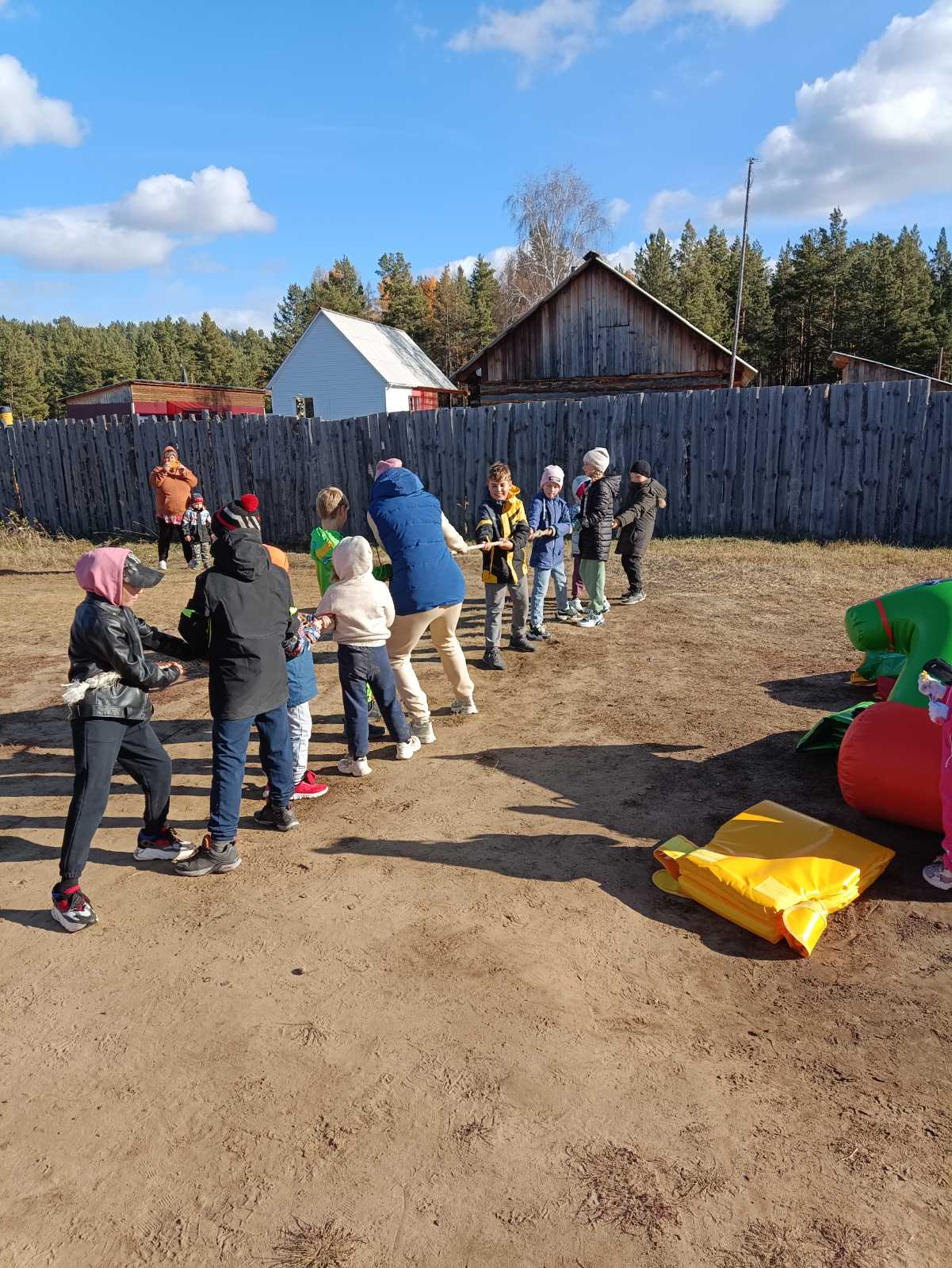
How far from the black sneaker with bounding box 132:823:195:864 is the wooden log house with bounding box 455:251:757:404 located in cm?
1899

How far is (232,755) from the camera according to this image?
4.11 m

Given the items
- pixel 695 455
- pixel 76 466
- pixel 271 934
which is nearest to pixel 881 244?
pixel 695 455

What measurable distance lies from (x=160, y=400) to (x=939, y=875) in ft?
175

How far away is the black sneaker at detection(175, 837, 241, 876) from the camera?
13.8ft

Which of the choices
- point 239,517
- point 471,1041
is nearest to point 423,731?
point 239,517

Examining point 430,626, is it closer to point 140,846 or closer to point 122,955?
point 140,846

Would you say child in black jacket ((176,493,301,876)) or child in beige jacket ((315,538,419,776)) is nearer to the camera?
child in black jacket ((176,493,301,876))

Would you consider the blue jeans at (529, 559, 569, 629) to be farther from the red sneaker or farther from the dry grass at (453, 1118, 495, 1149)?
the dry grass at (453, 1118, 495, 1149)

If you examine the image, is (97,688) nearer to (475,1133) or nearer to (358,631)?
(358,631)

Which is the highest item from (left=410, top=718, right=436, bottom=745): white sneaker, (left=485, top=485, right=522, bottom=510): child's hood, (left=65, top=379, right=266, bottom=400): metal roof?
(left=65, top=379, right=266, bottom=400): metal roof

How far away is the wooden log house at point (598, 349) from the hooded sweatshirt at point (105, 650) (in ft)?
62.7

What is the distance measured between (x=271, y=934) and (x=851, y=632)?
393 cm

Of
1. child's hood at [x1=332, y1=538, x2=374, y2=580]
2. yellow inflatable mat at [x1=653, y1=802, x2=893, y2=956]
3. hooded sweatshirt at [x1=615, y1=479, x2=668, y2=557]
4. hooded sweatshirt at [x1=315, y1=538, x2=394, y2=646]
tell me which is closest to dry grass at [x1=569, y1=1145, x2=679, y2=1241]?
yellow inflatable mat at [x1=653, y1=802, x2=893, y2=956]

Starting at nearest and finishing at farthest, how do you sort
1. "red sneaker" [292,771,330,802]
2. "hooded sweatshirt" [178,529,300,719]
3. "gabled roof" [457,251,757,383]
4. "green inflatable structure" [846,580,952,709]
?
"hooded sweatshirt" [178,529,300,719] < "green inflatable structure" [846,580,952,709] < "red sneaker" [292,771,330,802] < "gabled roof" [457,251,757,383]
